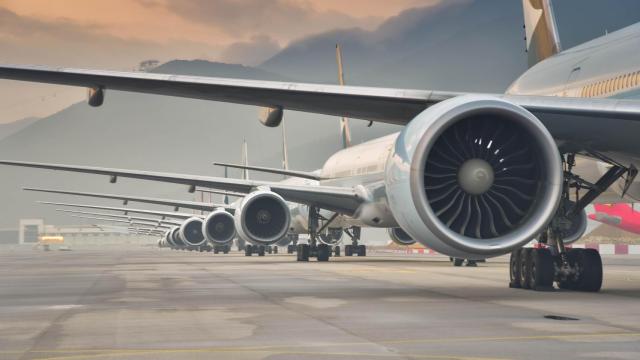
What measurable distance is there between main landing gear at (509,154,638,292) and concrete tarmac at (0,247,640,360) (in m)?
0.40

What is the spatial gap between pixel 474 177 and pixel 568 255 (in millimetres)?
3535

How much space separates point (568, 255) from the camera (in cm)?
1427

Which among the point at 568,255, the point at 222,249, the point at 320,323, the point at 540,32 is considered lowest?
the point at 320,323

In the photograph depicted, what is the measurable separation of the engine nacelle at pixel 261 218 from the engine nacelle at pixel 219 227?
13.3 meters

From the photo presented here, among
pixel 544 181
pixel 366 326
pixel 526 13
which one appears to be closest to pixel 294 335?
pixel 366 326

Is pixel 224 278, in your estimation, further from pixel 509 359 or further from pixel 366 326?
pixel 509 359

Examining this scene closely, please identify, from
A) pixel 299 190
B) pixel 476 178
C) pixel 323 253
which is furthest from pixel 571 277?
pixel 323 253

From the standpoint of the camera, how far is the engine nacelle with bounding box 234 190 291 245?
1077 inches

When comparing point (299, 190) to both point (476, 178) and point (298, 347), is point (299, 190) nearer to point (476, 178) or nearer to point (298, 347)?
point (476, 178)

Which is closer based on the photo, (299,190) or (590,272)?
(590,272)

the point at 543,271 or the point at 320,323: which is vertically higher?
the point at 543,271

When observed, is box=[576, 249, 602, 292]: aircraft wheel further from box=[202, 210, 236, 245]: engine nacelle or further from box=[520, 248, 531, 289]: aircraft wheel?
box=[202, 210, 236, 245]: engine nacelle

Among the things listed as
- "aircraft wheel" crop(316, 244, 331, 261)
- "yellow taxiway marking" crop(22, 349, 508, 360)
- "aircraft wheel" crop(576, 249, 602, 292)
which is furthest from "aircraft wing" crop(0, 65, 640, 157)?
"aircraft wheel" crop(316, 244, 331, 261)

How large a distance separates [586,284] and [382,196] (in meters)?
13.8
